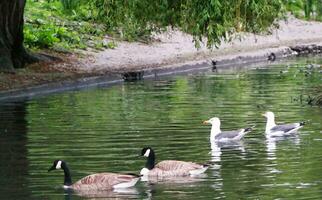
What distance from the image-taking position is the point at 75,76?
33.3 m

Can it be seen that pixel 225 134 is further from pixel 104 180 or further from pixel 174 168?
pixel 104 180

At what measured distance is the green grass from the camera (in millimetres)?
39562

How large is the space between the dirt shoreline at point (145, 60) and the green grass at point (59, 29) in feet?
3.35

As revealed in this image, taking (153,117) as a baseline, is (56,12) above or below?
above

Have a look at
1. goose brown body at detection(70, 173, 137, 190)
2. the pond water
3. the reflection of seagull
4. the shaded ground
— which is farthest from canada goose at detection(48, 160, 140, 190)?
the shaded ground

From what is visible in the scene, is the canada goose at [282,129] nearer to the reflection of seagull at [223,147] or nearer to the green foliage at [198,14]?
the reflection of seagull at [223,147]

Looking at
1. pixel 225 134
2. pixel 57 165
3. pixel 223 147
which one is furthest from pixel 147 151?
pixel 225 134

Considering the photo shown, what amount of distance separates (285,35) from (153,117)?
29.8m

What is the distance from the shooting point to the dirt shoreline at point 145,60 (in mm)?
31781

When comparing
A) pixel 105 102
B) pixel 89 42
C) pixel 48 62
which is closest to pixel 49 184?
pixel 105 102

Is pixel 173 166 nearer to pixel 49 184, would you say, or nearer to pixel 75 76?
pixel 49 184

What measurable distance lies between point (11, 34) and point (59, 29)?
849cm

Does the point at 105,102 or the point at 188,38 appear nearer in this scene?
the point at 105,102

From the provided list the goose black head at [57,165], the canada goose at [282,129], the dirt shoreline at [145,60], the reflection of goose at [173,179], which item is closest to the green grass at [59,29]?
the dirt shoreline at [145,60]
